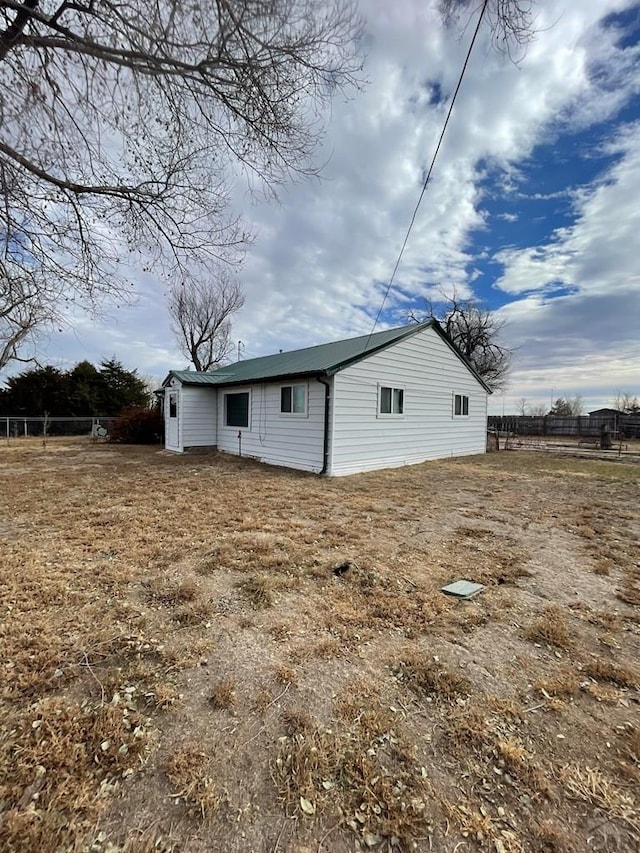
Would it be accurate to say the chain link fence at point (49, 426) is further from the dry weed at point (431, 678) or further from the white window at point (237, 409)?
the dry weed at point (431, 678)

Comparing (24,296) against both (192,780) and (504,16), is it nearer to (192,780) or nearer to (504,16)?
(192,780)

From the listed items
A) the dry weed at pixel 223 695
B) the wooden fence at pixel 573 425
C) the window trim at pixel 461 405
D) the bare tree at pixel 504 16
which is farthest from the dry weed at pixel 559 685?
the wooden fence at pixel 573 425

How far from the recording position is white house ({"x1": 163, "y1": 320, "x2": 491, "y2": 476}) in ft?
29.6

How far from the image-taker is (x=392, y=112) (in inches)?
221

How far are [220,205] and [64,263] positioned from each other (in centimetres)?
221

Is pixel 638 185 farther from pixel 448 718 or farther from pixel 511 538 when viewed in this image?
pixel 448 718

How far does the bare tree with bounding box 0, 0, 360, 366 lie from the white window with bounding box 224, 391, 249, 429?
657 centimetres

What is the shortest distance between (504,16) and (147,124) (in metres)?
3.85

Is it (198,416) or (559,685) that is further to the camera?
(198,416)

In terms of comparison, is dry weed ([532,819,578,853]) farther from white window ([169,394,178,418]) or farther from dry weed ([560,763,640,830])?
white window ([169,394,178,418])

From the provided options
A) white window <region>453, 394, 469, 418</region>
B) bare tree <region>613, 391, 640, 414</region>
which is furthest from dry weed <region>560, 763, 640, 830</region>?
bare tree <region>613, 391, 640, 414</region>

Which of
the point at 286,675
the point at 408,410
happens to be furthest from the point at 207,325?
the point at 286,675

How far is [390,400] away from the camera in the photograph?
1030cm

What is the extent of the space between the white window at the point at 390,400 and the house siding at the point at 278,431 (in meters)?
1.91
